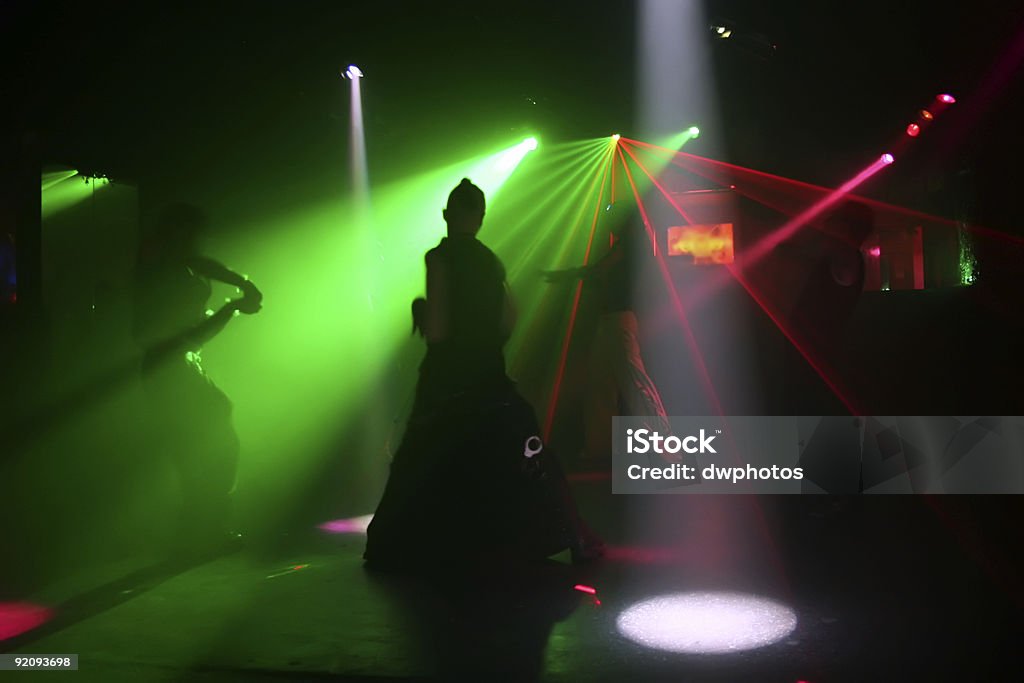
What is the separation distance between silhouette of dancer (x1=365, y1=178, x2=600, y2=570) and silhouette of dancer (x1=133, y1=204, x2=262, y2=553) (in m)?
1.37


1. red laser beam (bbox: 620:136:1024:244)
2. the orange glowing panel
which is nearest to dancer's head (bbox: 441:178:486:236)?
red laser beam (bbox: 620:136:1024:244)

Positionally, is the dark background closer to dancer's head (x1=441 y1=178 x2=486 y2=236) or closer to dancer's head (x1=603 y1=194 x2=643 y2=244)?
dancer's head (x1=603 y1=194 x2=643 y2=244)

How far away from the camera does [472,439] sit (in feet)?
13.0

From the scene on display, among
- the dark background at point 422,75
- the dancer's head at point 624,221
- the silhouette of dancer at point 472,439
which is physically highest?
the dark background at point 422,75

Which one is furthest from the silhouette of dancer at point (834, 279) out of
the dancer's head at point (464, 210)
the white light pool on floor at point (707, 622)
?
the dancer's head at point (464, 210)

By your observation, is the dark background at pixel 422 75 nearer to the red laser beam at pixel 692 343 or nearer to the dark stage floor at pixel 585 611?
the red laser beam at pixel 692 343

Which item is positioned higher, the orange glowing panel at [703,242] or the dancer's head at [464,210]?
the orange glowing panel at [703,242]

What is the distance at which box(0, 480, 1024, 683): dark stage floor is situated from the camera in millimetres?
2707

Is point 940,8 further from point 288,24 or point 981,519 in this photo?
point 288,24

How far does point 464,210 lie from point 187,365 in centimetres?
206

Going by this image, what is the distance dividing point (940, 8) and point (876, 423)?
5.06m

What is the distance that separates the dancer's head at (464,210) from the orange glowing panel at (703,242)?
1482 centimetres

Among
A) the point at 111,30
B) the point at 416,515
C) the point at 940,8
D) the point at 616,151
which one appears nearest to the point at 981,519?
the point at 416,515

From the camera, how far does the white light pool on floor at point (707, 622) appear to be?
2.92 m
